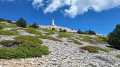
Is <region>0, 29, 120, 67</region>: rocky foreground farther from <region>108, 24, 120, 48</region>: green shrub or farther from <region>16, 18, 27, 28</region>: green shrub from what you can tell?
<region>16, 18, 27, 28</region>: green shrub

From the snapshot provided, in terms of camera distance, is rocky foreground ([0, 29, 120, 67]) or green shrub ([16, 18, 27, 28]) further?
green shrub ([16, 18, 27, 28])

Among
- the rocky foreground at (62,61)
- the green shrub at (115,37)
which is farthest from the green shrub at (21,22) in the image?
the rocky foreground at (62,61)

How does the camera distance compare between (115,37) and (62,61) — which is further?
(115,37)

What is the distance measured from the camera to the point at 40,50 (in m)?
12.1

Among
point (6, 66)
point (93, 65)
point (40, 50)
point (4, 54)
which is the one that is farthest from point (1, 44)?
point (93, 65)

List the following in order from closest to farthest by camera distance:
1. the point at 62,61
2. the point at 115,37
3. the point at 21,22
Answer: the point at 62,61 → the point at 115,37 → the point at 21,22

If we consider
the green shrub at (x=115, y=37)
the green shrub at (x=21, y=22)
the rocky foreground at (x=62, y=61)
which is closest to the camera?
the rocky foreground at (x=62, y=61)

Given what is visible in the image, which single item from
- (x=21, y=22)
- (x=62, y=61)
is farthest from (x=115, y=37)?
(x=21, y=22)

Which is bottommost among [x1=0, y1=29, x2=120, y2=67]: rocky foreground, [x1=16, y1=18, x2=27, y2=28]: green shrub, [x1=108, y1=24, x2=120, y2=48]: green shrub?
[x1=0, y1=29, x2=120, y2=67]: rocky foreground

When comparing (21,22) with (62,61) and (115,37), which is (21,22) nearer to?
(115,37)

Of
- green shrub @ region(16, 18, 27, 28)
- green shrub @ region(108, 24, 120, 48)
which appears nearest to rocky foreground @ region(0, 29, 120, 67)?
green shrub @ region(108, 24, 120, 48)

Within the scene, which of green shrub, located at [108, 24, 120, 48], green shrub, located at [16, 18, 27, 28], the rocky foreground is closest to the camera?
the rocky foreground

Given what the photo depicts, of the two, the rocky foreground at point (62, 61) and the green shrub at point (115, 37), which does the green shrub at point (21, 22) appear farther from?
the rocky foreground at point (62, 61)

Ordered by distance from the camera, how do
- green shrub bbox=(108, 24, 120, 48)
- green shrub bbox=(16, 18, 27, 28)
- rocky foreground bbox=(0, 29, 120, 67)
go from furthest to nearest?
green shrub bbox=(16, 18, 27, 28) → green shrub bbox=(108, 24, 120, 48) → rocky foreground bbox=(0, 29, 120, 67)
